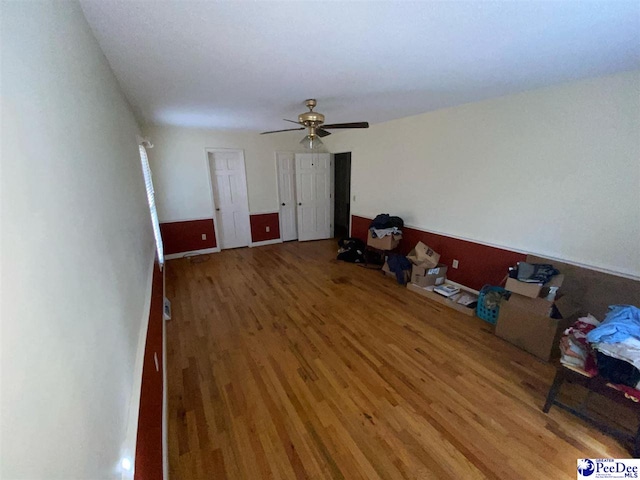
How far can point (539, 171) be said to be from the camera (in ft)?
8.34

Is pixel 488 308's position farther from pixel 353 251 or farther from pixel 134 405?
pixel 134 405

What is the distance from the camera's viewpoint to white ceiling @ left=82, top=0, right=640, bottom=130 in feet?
3.99

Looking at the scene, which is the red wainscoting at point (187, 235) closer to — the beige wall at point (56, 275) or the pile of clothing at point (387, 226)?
the pile of clothing at point (387, 226)

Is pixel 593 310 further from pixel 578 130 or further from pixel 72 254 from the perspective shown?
pixel 72 254

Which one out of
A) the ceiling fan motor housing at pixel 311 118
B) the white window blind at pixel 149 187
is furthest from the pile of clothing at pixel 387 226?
the white window blind at pixel 149 187

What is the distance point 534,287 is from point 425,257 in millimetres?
1295

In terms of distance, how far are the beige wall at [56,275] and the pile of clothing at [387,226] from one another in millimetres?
3410

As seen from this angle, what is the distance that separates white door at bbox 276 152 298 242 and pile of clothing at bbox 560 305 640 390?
4896mm

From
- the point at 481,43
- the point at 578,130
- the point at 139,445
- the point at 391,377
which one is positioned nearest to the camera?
the point at 139,445

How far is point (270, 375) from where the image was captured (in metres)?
2.11

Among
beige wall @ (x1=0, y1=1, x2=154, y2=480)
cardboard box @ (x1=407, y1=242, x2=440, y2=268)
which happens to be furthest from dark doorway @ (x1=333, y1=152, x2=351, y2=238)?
beige wall @ (x1=0, y1=1, x2=154, y2=480)

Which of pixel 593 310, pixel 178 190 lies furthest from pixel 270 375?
pixel 178 190

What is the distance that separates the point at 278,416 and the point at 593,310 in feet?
9.31

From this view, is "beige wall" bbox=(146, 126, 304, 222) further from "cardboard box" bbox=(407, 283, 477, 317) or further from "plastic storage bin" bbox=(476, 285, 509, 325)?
"plastic storage bin" bbox=(476, 285, 509, 325)
